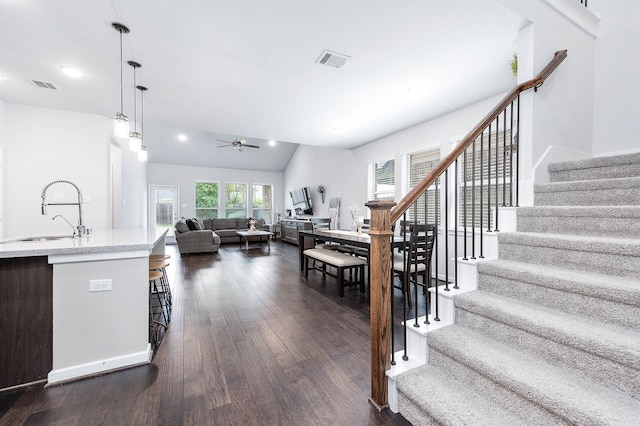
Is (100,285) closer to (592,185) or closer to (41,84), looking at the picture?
(41,84)

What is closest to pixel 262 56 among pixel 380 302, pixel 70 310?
pixel 380 302

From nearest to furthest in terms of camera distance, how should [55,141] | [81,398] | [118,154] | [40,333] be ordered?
[81,398], [40,333], [55,141], [118,154]

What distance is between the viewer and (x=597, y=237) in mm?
1657

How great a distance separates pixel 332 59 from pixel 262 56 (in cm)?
70

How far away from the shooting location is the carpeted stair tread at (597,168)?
1999 millimetres

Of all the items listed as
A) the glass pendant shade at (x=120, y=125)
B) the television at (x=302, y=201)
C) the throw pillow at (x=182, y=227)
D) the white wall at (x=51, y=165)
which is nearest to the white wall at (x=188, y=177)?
the television at (x=302, y=201)

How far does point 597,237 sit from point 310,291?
9.74 feet

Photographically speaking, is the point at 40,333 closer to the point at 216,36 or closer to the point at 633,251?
the point at 216,36

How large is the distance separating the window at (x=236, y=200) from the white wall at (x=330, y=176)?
1.91 metres

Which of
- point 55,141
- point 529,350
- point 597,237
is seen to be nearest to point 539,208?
Answer: point 597,237

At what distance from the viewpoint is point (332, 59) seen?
2729mm

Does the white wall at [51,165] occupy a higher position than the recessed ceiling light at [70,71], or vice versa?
the recessed ceiling light at [70,71]

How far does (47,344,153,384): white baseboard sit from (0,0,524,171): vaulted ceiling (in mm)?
2608

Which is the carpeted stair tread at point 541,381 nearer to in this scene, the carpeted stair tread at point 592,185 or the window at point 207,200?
the carpeted stair tread at point 592,185
